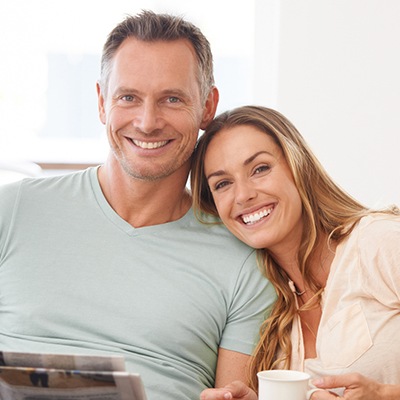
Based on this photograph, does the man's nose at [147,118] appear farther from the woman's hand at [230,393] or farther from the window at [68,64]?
the window at [68,64]

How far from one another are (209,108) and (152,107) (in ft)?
0.78

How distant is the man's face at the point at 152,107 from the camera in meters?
1.77

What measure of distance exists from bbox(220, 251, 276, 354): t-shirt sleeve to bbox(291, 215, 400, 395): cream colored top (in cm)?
12

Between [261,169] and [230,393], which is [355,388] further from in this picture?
[261,169]

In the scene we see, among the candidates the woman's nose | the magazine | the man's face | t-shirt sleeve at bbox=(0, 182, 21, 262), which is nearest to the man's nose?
the man's face

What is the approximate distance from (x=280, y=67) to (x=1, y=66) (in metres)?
1.46

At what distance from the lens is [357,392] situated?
4.24 feet

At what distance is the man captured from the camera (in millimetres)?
1684

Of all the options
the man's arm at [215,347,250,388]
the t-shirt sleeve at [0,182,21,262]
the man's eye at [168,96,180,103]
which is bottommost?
the man's arm at [215,347,250,388]

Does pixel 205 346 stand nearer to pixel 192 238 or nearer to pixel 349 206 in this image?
pixel 192 238

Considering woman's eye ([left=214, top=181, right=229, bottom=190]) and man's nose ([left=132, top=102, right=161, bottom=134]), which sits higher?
man's nose ([left=132, top=102, right=161, bottom=134])

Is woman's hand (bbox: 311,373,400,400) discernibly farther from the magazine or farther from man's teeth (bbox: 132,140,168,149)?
man's teeth (bbox: 132,140,168,149)

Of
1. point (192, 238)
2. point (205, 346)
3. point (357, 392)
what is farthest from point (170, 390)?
point (357, 392)

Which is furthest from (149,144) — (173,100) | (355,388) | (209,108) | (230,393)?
(355,388)
